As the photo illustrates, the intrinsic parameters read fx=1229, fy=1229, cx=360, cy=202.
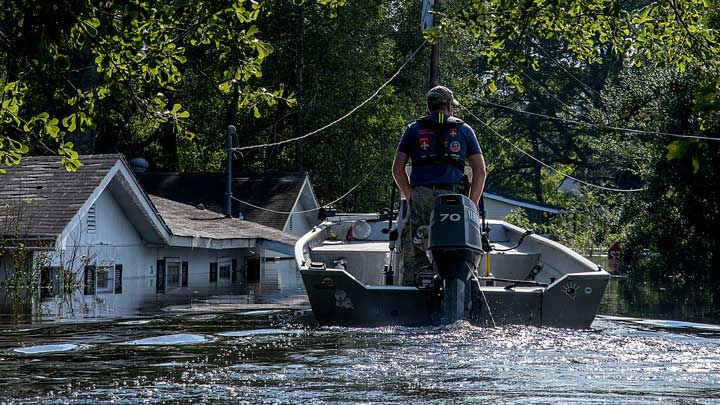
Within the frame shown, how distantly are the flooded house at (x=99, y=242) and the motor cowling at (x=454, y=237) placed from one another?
713 cm

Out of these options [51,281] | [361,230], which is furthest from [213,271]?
[361,230]

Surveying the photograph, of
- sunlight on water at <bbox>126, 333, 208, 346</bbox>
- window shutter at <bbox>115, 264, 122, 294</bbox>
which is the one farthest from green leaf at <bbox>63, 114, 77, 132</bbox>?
window shutter at <bbox>115, 264, 122, 294</bbox>

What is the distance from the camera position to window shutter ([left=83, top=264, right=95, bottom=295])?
25.0 m

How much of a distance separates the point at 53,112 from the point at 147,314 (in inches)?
970

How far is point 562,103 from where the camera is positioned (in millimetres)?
71625

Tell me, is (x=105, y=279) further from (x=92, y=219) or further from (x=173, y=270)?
(x=173, y=270)

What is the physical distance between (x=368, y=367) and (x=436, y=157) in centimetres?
374

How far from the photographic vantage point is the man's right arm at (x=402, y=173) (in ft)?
39.8

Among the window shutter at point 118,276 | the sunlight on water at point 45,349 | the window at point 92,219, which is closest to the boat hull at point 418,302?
the sunlight on water at point 45,349

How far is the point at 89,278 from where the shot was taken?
2642 centimetres

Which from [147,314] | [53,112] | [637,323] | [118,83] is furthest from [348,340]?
[53,112]

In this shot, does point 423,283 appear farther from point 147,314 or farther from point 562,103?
point 562,103

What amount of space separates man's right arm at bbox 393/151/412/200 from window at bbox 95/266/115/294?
45.8 ft

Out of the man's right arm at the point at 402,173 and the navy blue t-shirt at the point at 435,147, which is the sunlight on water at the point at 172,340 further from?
the navy blue t-shirt at the point at 435,147
